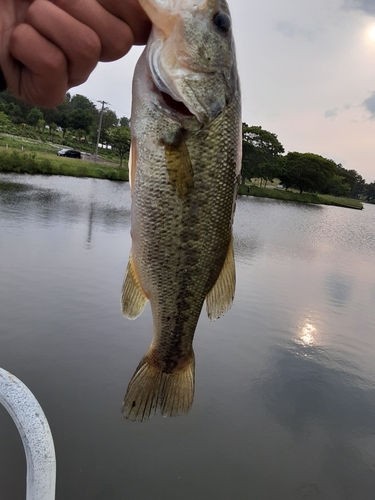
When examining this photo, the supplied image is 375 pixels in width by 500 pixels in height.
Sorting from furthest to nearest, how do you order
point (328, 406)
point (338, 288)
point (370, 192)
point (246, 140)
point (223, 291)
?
point (370, 192)
point (246, 140)
point (338, 288)
point (328, 406)
point (223, 291)

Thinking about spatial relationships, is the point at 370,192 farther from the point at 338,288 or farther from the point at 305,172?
the point at 338,288

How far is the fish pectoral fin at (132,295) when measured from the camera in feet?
5.45

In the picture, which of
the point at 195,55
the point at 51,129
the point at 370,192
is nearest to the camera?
the point at 195,55

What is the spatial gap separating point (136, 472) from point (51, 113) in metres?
59.1

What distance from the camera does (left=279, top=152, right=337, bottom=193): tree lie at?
60.7m

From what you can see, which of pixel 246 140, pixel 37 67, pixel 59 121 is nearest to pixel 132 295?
pixel 37 67

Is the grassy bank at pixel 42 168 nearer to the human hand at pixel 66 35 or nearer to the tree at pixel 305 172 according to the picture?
the human hand at pixel 66 35

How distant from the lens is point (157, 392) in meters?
1.76

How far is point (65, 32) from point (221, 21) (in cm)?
60

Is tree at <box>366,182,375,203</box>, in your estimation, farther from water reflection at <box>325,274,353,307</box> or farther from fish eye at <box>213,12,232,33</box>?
fish eye at <box>213,12,232,33</box>

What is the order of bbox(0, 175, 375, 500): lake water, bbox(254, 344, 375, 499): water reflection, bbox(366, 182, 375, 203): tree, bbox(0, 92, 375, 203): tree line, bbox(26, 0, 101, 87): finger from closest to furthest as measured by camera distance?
bbox(26, 0, 101, 87): finger
bbox(0, 175, 375, 500): lake water
bbox(254, 344, 375, 499): water reflection
bbox(0, 92, 375, 203): tree line
bbox(366, 182, 375, 203): tree

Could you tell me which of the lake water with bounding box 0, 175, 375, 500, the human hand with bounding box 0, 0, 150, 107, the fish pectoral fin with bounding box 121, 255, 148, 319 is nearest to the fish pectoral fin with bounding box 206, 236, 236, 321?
the fish pectoral fin with bounding box 121, 255, 148, 319

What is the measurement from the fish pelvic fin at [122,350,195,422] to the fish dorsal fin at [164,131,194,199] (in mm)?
871

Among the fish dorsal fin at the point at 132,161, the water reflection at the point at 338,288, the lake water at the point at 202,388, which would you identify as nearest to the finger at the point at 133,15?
the fish dorsal fin at the point at 132,161
